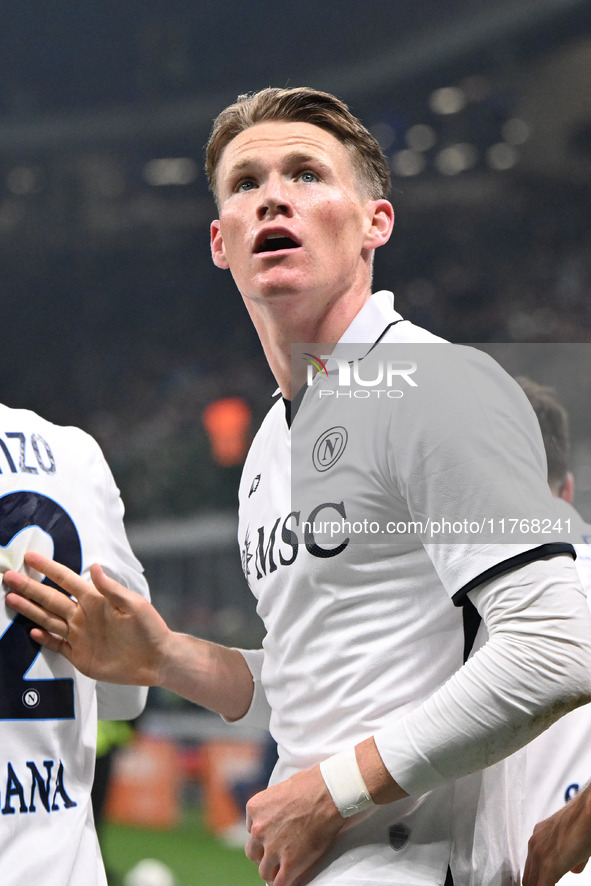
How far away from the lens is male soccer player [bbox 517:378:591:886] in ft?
4.34

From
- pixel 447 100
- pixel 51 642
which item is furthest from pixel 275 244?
pixel 447 100

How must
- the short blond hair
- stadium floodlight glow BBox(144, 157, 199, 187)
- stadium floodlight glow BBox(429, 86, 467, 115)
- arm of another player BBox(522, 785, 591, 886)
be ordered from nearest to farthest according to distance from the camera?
arm of another player BBox(522, 785, 591, 886)
the short blond hair
stadium floodlight glow BBox(429, 86, 467, 115)
stadium floodlight glow BBox(144, 157, 199, 187)

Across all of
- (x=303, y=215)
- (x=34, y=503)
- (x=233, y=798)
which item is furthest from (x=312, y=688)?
(x=233, y=798)

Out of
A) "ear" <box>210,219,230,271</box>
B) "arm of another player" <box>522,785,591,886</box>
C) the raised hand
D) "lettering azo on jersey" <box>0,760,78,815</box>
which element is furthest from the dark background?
"arm of another player" <box>522,785,591,886</box>

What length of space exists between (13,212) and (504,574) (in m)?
10.2

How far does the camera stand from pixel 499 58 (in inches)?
395

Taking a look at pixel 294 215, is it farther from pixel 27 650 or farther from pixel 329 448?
pixel 27 650

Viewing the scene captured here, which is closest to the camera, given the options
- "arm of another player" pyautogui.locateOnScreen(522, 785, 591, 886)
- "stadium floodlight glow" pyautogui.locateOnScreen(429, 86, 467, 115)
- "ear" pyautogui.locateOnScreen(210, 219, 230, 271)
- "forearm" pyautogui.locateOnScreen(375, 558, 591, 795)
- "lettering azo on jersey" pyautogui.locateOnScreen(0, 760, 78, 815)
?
"forearm" pyautogui.locateOnScreen(375, 558, 591, 795)

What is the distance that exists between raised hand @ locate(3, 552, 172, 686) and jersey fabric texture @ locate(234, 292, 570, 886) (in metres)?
0.23

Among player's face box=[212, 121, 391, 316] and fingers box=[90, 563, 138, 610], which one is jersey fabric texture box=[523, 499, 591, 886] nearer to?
player's face box=[212, 121, 391, 316]

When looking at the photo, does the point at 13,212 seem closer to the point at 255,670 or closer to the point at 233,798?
the point at 233,798

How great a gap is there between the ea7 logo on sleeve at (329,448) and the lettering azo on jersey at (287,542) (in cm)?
7

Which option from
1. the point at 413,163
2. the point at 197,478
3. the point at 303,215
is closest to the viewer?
the point at 303,215

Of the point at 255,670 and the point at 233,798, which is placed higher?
the point at 255,670
